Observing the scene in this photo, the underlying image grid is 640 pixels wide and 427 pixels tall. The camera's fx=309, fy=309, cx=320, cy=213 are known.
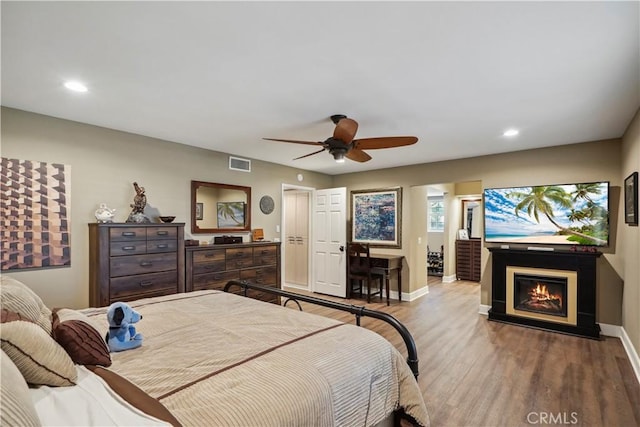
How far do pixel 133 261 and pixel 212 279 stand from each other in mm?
1030

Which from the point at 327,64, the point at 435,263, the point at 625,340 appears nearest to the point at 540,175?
the point at 625,340

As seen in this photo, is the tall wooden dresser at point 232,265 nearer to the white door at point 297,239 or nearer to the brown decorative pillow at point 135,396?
the white door at point 297,239

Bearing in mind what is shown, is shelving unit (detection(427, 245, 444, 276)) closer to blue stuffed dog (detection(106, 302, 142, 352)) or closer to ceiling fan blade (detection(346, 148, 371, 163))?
ceiling fan blade (detection(346, 148, 371, 163))

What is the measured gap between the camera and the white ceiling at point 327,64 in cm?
163

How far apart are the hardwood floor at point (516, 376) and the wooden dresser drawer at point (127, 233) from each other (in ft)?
9.44

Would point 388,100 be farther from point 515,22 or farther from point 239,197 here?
point 239,197

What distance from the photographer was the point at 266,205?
5441 mm

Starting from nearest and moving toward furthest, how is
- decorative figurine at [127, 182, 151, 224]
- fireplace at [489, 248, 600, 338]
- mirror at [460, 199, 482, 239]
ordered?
decorative figurine at [127, 182, 151, 224] → fireplace at [489, 248, 600, 338] → mirror at [460, 199, 482, 239]

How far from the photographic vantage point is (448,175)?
5234mm

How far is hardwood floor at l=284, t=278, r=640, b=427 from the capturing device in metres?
2.27

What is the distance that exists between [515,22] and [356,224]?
493 centimetres

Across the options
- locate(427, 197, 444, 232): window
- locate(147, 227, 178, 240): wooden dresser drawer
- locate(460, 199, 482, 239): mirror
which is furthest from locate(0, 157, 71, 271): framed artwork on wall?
locate(460, 199, 482, 239): mirror

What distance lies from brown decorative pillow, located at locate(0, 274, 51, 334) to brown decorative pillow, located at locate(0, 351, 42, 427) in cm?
67

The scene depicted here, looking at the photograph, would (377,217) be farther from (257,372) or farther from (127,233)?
(257,372)
